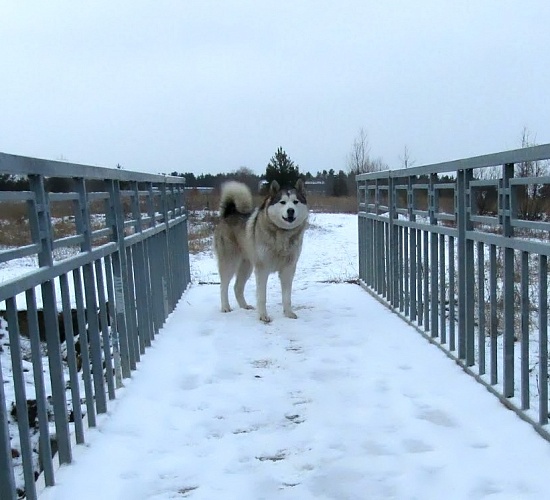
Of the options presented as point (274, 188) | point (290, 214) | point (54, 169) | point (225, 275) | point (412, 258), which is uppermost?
point (54, 169)

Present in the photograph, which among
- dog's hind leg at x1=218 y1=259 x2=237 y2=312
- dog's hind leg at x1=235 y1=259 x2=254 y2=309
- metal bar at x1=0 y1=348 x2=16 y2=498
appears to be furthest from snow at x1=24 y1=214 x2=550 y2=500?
dog's hind leg at x1=235 y1=259 x2=254 y2=309

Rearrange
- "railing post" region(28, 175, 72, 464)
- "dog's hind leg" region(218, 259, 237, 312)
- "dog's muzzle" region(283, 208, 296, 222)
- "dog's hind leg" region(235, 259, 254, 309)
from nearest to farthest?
"railing post" region(28, 175, 72, 464) → "dog's muzzle" region(283, 208, 296, 222) → "dog's hind leg" region(218, 259, 237, 312) → "dog's hind leg" region(235, 259, 254, 309)

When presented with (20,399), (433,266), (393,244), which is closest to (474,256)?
(433,266)

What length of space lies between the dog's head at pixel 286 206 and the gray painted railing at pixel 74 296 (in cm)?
127

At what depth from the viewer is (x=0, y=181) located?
2.44m

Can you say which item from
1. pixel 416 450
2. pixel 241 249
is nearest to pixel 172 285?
pixel 241 249

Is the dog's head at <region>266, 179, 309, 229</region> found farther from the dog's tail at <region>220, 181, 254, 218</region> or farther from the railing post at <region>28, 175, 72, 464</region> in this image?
the railing post at <region>28, 175, 72, 464</region>

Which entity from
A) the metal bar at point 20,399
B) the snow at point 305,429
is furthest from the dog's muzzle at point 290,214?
the metal bar at point 20,399

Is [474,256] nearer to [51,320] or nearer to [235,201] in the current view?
[51,320]

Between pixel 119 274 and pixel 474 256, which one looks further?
pixel 474 256

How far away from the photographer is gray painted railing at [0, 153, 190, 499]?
2422mm

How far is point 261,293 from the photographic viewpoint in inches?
246

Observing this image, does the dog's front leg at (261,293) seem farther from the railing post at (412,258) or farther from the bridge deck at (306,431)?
the railing post at (412,258)

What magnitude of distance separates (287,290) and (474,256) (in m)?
2.42
